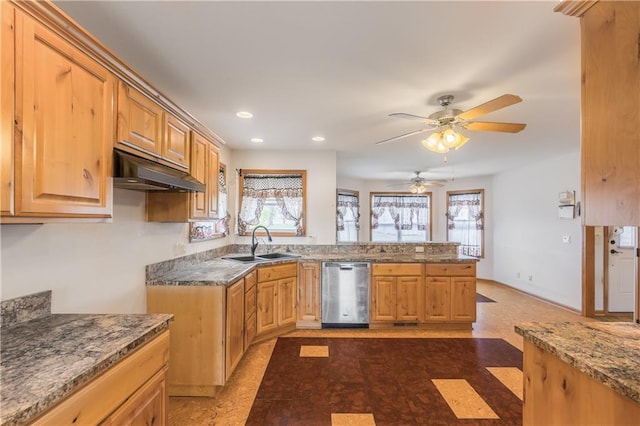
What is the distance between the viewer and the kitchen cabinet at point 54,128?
39.7 inches

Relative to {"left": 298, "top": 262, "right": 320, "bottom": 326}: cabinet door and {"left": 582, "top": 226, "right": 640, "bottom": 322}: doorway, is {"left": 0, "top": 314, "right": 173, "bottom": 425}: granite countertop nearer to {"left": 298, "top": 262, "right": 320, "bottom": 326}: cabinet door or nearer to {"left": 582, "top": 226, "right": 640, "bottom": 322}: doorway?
{"left": 298, "top": 262, "right": 320, "bottom": 326}: cabinet door

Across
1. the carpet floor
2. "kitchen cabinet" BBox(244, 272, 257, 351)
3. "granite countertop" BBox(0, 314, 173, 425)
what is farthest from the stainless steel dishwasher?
"granite countertop" BBox(0, 314, 173, 425)

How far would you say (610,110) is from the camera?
1061mm

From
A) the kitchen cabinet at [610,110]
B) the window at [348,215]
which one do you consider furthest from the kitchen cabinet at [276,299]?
the window at [348,215]

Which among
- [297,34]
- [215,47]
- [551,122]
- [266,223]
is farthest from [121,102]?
[551,122]

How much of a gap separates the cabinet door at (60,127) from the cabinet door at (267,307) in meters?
2.10

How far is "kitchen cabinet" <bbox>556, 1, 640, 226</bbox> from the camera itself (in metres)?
1.00

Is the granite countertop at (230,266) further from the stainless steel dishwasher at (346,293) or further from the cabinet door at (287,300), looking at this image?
the cabinet door at (287,300)

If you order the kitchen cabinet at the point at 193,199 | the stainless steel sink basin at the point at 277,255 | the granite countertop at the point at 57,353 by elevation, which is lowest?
the stainless steel sink basin at the point at 277,255

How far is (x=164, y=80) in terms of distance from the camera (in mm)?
2174

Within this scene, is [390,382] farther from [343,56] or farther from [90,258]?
[343,56]

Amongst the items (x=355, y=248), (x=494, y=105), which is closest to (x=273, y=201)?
(x=355, y=248)

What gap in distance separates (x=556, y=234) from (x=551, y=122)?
8.79 feet

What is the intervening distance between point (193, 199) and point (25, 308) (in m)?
1.27
